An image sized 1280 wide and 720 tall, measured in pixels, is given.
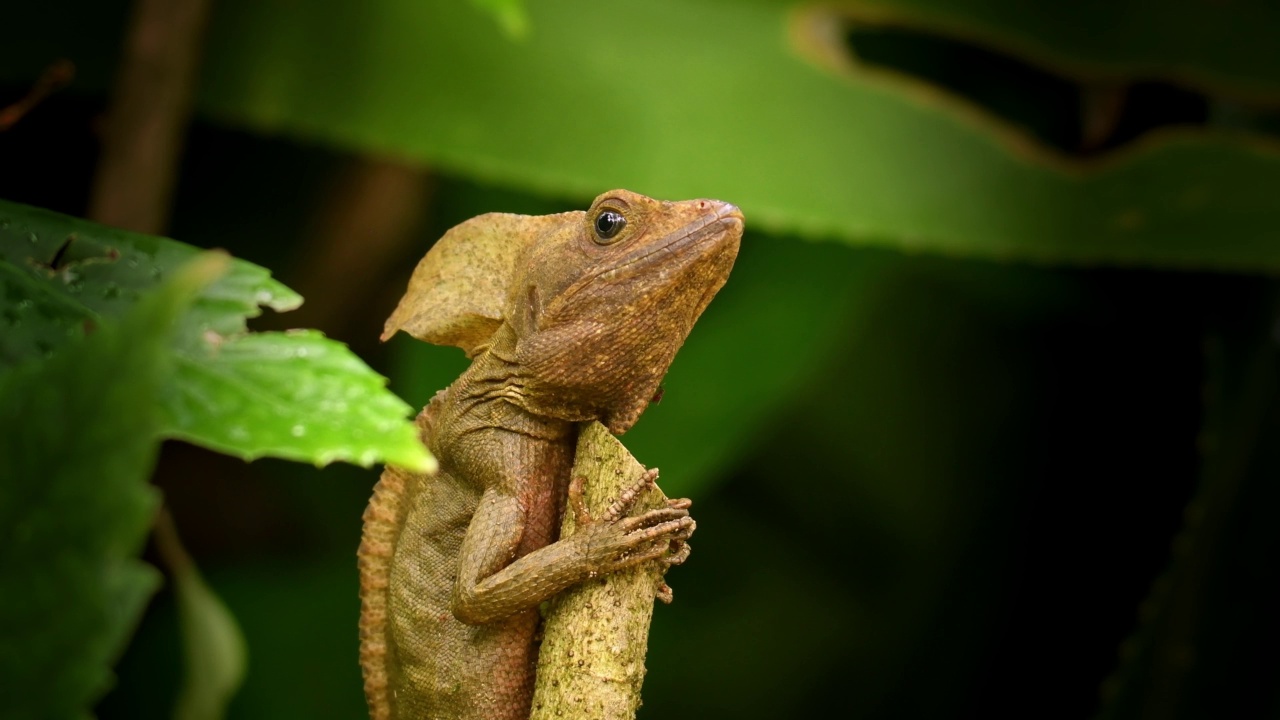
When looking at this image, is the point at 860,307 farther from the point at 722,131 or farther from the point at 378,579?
the point at 378,579

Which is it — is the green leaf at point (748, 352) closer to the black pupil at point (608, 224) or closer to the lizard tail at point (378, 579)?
the lizard tail at point (378, 579)

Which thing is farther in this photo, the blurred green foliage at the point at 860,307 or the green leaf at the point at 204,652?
the blurred green foliage at the point at 860,307

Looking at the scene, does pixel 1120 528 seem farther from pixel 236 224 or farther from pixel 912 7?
pixel 236 224

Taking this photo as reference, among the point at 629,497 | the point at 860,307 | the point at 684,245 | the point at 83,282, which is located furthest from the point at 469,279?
the point at 860,307

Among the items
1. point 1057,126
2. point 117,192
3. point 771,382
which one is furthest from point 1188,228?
point 117,192

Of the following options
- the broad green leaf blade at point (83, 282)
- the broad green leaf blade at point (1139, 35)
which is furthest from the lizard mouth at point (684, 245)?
the broad green leaf blade at point (1139, 35)

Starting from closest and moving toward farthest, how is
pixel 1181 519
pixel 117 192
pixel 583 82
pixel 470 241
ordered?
pixel 470 241 < pixel 117 192 < pixel 583 82 < pixel 1181 519
